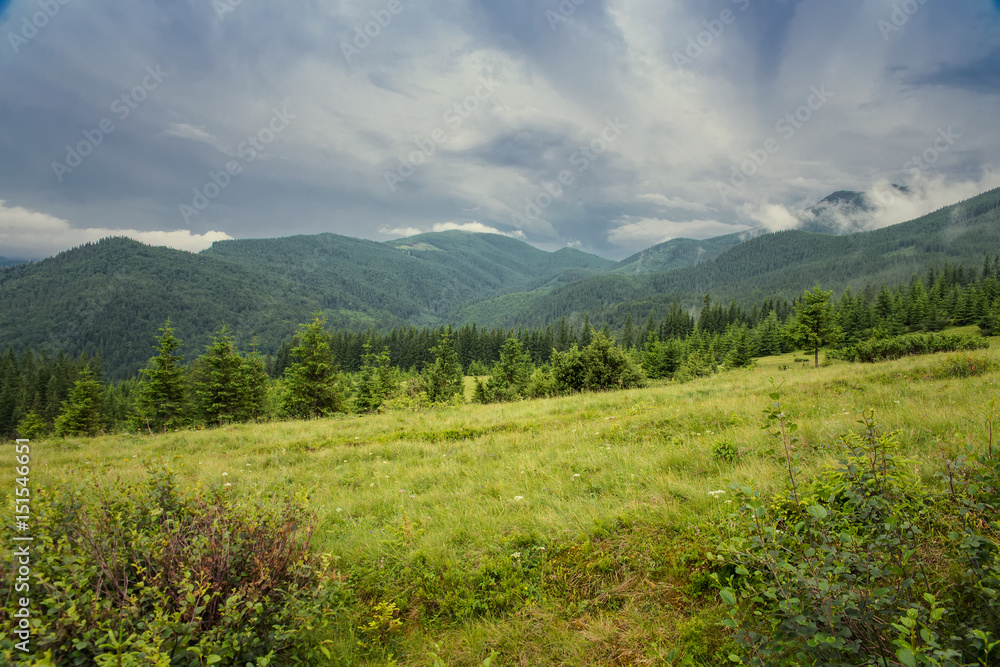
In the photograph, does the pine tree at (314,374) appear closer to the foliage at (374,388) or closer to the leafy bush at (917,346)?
the foliage at (374,388)

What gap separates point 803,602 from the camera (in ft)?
8.16

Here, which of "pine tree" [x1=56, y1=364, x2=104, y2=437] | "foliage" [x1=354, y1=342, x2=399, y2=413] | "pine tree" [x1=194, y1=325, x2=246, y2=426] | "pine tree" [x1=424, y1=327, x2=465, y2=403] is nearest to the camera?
"pine tree" [x1=194, y1=325, x2=246, y2=426]

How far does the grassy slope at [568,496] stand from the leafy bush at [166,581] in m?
0.45

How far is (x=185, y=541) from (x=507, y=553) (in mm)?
3149

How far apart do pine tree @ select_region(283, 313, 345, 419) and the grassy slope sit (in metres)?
16.9

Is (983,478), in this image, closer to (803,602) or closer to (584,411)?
(803,602)

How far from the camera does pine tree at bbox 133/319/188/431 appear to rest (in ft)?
97.8

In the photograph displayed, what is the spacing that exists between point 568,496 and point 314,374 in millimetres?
27588

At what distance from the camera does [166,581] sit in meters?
3.27

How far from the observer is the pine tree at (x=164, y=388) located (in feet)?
97.8

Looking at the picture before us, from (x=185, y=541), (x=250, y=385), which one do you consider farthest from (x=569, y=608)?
(x=250, y=385)

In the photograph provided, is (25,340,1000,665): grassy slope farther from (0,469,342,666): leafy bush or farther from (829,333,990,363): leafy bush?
(829,333,990,363): leafy bush

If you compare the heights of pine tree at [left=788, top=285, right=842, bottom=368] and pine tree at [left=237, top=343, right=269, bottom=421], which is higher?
pine tree at [left=788, top=285, right=842, bottom=368]

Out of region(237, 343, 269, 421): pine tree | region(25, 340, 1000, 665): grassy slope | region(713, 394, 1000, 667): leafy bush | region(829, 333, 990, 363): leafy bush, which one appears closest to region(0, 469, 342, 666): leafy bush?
region(25, 340, 1000, 665): grassy slope
